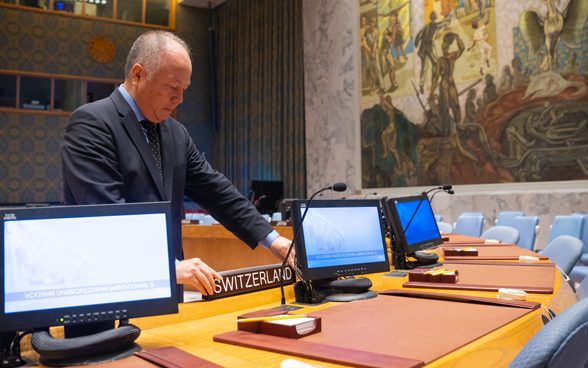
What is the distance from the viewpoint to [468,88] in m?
8.29

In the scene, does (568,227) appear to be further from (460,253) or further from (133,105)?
(133,105)

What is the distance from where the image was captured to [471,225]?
6289mm

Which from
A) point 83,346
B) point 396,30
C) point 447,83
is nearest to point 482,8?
point 447,83

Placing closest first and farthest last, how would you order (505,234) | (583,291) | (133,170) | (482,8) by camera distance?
(133,170)
(583,291)
(505,234)
(482,8)

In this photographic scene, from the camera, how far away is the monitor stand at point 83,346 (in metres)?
1.13

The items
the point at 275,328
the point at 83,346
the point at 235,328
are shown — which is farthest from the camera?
the point at 235,328

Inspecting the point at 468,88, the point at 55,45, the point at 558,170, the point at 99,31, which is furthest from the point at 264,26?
the point at 558,170

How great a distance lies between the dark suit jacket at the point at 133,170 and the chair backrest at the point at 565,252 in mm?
1753

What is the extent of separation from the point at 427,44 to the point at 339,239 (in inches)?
300

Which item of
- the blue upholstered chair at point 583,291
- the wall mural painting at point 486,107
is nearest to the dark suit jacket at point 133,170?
the blue upholstered chair at point 583,291

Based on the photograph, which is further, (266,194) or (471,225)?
(266,194)

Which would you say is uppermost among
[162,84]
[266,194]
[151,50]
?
[151,50]

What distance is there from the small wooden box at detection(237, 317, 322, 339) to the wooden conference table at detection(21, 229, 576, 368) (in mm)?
→ 93

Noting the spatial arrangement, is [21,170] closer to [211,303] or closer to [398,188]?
[398,188]
